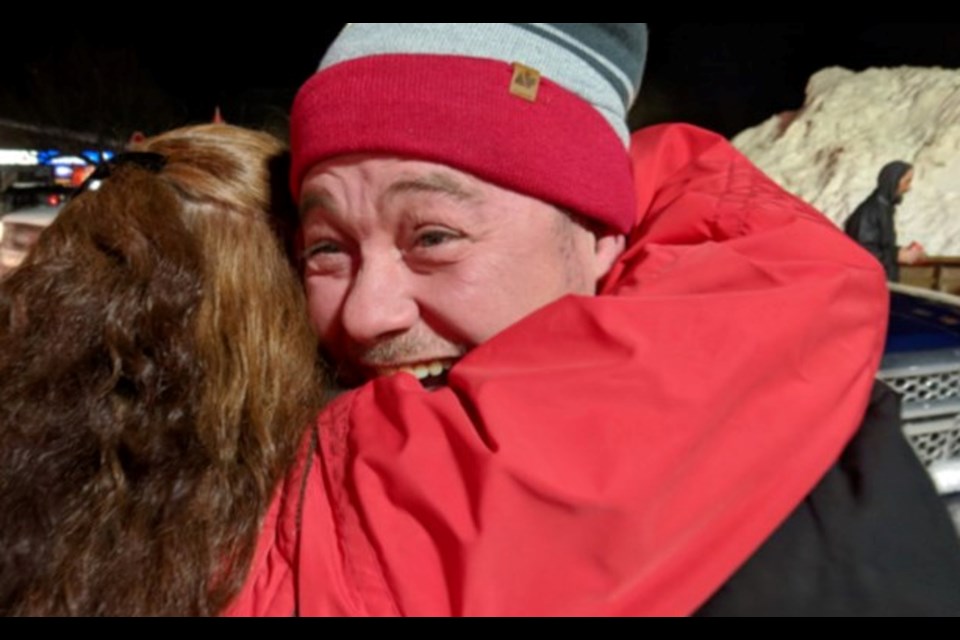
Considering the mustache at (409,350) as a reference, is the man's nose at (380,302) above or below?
Result: above

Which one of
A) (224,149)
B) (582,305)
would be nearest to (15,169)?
(224,149)

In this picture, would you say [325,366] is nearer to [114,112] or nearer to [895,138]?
[114,112]

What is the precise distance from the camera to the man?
1.04m

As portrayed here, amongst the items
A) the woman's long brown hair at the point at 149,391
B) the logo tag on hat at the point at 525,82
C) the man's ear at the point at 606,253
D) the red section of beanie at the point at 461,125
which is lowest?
the woman's long brown hair at the point at 149,391

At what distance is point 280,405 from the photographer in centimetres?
139

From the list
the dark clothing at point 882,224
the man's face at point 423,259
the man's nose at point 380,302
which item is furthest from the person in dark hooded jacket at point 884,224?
the man's nose at point 380,302

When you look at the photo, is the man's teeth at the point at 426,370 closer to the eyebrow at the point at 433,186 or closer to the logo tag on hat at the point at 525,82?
the eyebrow at the point at 433,186

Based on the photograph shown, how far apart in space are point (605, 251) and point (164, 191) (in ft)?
2.48

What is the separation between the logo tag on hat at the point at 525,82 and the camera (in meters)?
1.49

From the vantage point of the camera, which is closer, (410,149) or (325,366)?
(410,149)

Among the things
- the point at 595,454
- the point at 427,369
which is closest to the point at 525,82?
the point at 427,369

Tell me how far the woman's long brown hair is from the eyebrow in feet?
0.90

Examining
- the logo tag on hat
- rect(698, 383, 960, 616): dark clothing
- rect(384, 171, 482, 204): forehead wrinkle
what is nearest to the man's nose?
rect(384, 171, 482, 204): forehead wrinkle

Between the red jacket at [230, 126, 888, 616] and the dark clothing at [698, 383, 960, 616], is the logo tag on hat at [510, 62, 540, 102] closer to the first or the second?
the red jacket at [230, 126, 888, 616]
